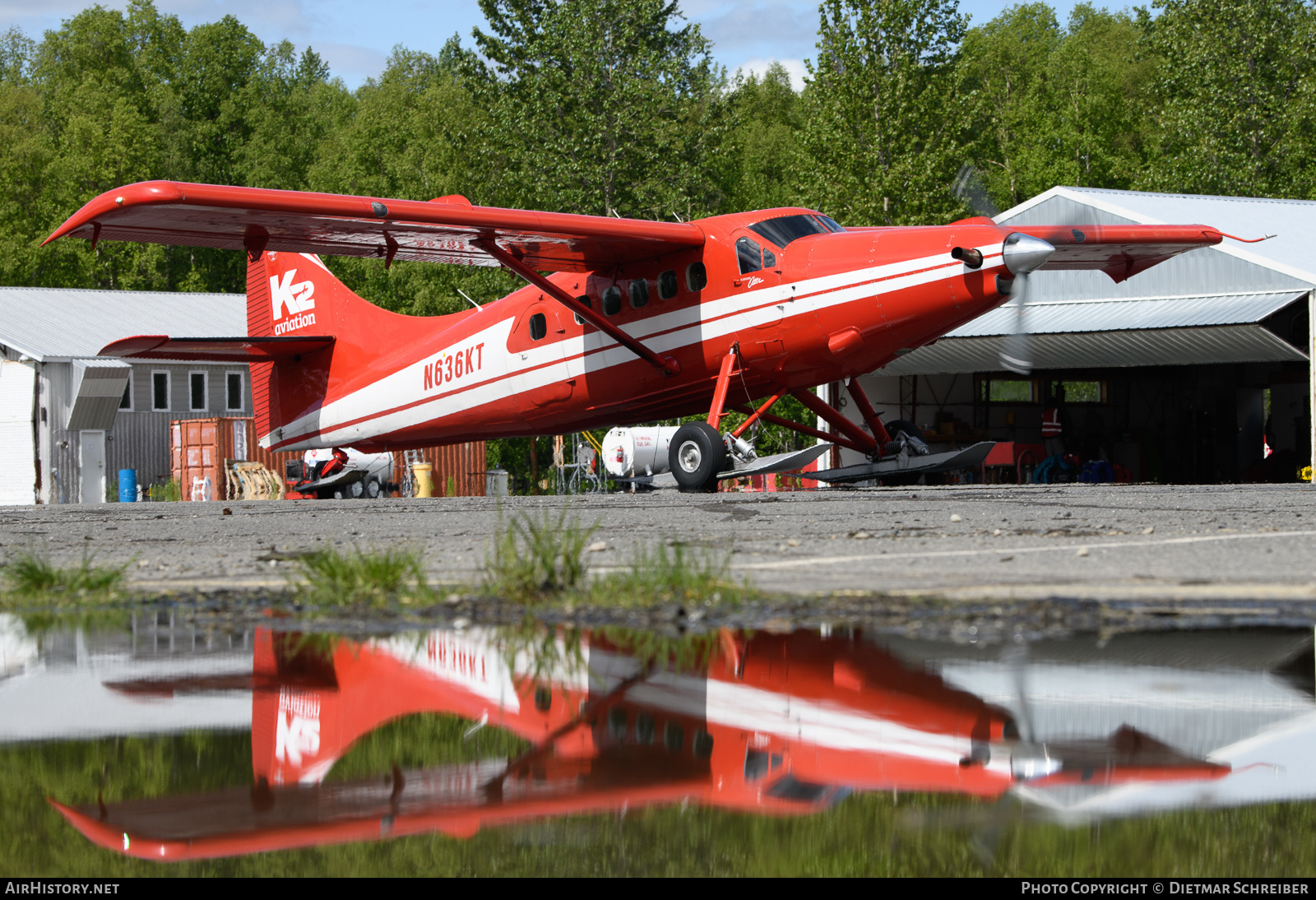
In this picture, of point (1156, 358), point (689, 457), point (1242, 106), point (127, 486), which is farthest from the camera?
point (1242, 106)

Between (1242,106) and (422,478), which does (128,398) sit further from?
(1242,106)

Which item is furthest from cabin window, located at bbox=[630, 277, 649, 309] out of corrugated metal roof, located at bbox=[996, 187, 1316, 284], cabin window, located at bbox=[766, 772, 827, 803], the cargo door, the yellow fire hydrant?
the cargo door

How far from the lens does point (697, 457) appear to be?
1559cm

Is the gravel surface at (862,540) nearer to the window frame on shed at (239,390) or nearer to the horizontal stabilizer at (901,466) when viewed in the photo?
the horizontal stabilizer at (901,466)

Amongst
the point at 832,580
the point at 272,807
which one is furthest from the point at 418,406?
the point at 272,807

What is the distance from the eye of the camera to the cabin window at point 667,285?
16.5 meters

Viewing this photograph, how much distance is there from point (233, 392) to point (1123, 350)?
2657cm

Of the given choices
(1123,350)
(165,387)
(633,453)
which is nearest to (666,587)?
(1123,350)

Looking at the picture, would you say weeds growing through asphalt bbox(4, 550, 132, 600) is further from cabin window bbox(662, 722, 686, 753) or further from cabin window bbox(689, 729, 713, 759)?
cabin window bbox(689, 729, 713, 759)

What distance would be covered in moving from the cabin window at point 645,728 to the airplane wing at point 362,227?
11.5 metres

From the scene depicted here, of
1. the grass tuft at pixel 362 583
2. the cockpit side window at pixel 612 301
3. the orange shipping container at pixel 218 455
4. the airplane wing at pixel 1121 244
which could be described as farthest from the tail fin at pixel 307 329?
the grass tuft at pixel 362 583

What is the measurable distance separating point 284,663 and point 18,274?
205ft

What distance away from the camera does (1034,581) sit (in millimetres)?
6207
